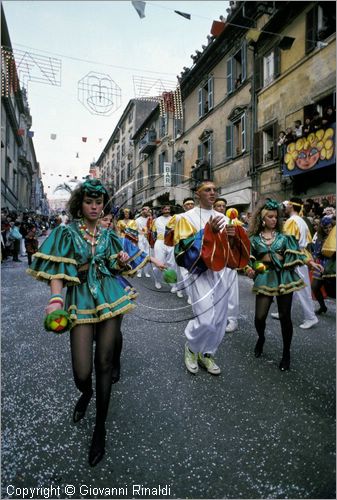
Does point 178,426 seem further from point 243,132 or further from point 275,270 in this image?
point 243,132

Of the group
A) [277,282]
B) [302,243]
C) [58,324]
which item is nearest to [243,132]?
[302,243]

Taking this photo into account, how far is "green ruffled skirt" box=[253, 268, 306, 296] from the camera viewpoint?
370 centimetres

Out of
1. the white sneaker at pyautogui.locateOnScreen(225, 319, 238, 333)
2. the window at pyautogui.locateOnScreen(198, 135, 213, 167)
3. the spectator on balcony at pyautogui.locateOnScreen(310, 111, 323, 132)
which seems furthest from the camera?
the window at pyautogui.locateOnScreen(198, 135, 213, 167)

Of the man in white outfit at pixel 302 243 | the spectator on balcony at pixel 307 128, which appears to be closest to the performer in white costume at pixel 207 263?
the man in white outfit at pixel 302 243

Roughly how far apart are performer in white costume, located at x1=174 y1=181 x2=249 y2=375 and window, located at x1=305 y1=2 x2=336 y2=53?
1078 centimetres

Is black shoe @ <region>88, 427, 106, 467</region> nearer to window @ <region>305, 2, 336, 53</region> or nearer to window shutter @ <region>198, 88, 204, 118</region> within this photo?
window @ <region>305, 2, 336, 53</region>

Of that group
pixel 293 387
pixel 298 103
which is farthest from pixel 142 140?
pixel 293 387

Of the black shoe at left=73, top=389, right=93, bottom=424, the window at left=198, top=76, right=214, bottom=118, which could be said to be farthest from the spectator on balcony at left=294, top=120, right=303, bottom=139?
the black shoe at left=73, top=389, right=93, bottom=424

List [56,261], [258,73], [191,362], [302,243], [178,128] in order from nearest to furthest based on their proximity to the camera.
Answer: [56,261] → [191,362] → [302,243] → [258,73] → [178,128]

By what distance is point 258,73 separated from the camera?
1466 cm

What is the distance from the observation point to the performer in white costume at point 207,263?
10.6 feet

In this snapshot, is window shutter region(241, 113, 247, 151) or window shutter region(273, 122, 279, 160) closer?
window shutter region(273, 122, 279, 160)

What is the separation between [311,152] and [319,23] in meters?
4.58

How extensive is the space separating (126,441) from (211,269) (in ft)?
5.46
